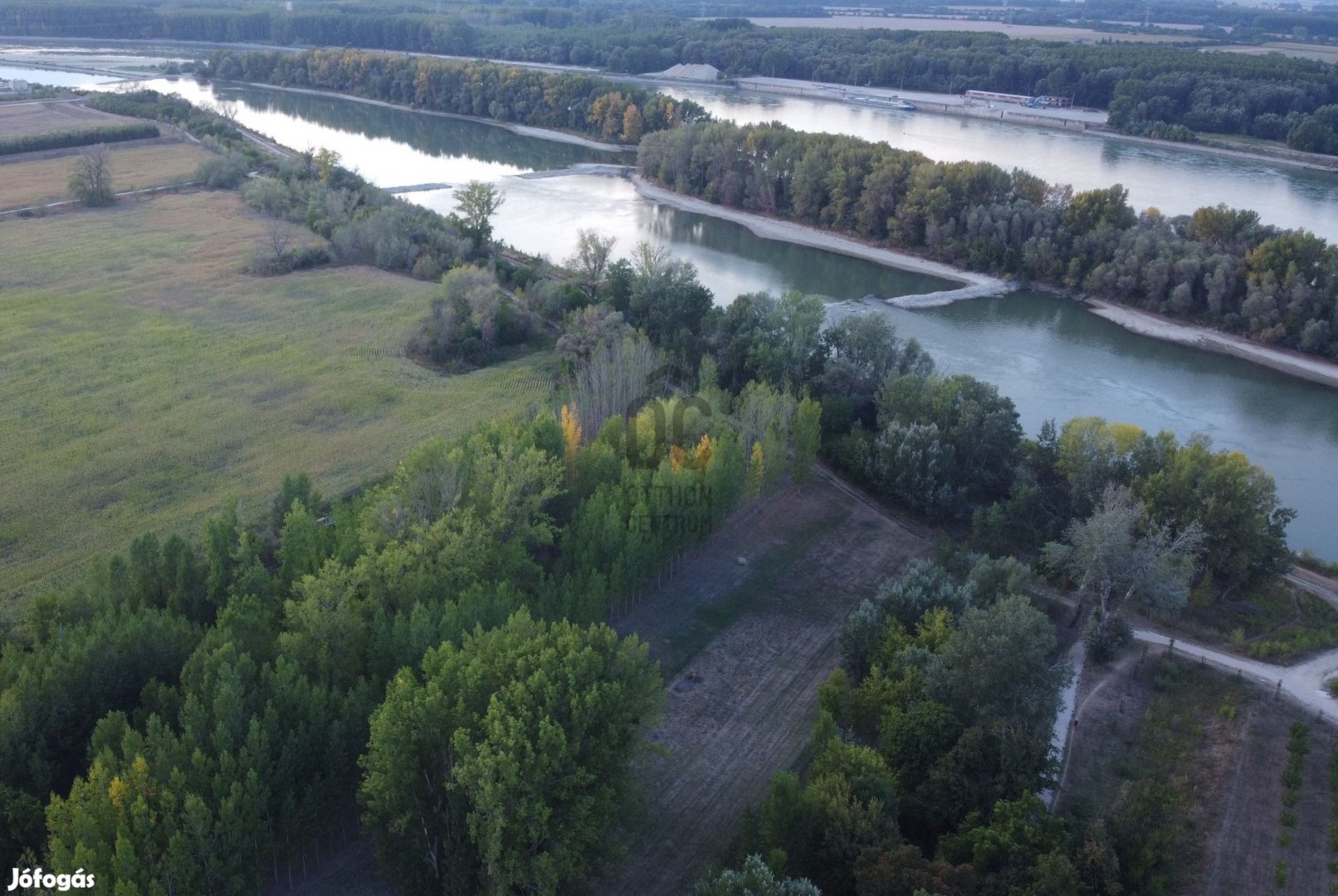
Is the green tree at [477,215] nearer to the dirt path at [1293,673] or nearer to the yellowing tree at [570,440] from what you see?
the yellowing tree at [570,440]

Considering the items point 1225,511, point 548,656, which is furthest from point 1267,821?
point 548,656

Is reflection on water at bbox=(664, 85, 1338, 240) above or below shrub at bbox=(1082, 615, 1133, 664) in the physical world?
above

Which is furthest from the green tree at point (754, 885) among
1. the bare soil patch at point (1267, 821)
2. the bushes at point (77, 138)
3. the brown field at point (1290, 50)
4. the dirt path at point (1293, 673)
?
the brown field at point (1290, 50)

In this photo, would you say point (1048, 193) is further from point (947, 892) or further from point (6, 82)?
point (6, 82)

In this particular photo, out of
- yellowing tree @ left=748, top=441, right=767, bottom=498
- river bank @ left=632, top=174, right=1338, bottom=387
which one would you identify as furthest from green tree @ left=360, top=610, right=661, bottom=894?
river bank @ left=632, top=174, right=1338, bottom=387

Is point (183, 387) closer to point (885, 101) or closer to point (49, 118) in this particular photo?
point (49, 118)

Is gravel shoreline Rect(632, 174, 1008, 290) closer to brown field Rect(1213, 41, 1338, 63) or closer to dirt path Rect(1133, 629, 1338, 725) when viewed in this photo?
dirt path Rect(1133, 629, 1338, 725)
